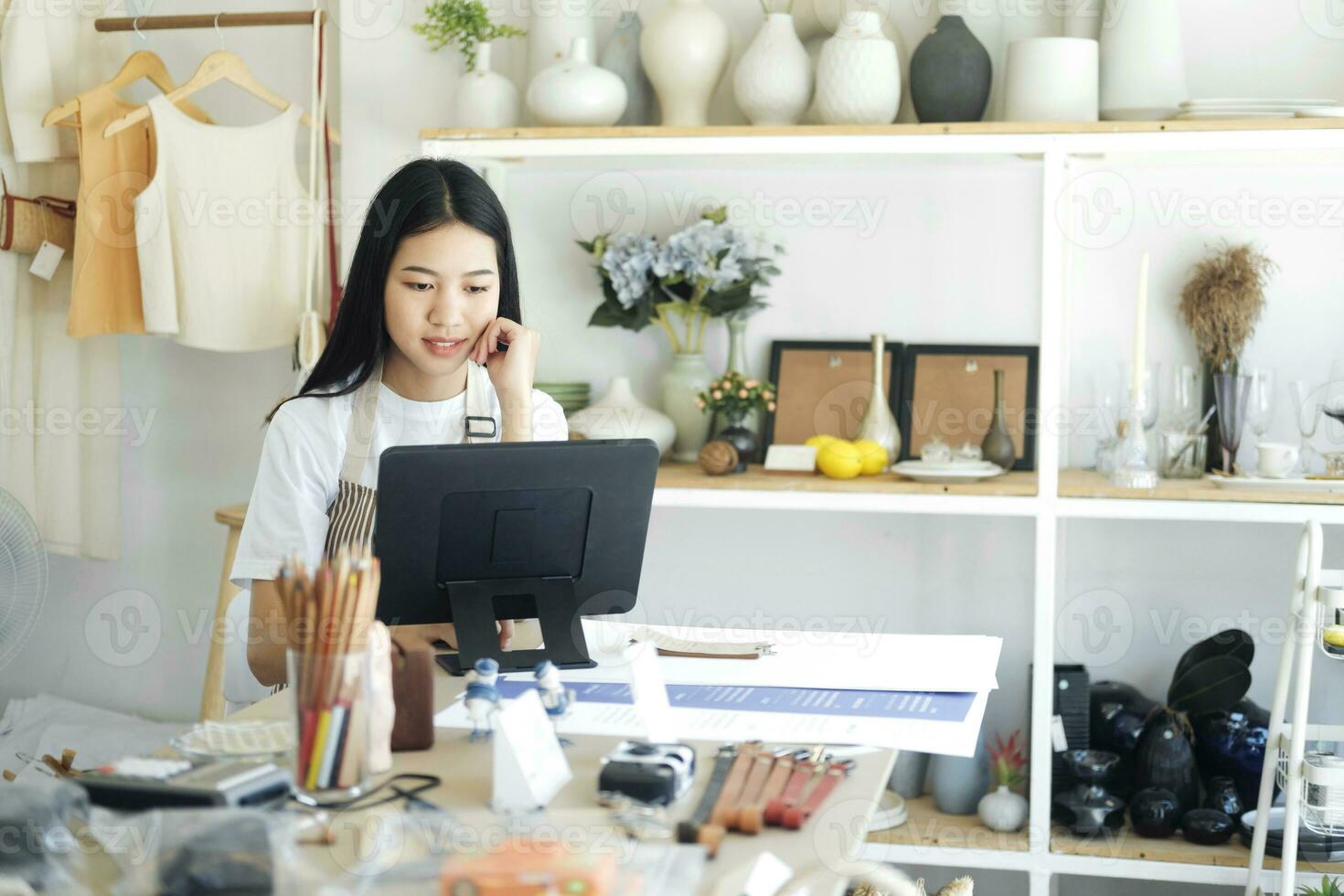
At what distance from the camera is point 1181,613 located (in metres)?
2.86

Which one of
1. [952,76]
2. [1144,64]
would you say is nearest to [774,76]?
[952,76]

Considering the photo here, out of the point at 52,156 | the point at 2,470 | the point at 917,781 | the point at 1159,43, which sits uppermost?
the point at 1159,43

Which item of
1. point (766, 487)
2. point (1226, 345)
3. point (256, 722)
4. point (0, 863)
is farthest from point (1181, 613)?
point (0, 863)

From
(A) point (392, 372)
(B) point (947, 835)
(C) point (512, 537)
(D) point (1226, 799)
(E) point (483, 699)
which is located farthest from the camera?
(B) point (947, 835)

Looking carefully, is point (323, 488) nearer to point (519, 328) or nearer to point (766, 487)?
point (519, 328)

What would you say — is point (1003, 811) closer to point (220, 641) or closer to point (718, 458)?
point (718, 458)

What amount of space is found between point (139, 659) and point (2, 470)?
609mm

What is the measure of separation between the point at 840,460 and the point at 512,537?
1293 millimetres

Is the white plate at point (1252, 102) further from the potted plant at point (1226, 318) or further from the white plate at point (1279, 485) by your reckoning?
the white plate at point (1279, 485)

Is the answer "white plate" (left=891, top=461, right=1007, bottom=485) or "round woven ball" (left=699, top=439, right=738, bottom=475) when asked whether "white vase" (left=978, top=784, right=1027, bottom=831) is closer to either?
"white plate" (left=891, top=461, right=1007, bottom=485)

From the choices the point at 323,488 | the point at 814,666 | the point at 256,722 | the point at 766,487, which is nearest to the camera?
the point at 256,722

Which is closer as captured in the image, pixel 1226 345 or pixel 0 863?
pixel 0 863

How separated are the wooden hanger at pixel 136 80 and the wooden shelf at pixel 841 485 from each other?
1326 mm

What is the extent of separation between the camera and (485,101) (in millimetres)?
2736
